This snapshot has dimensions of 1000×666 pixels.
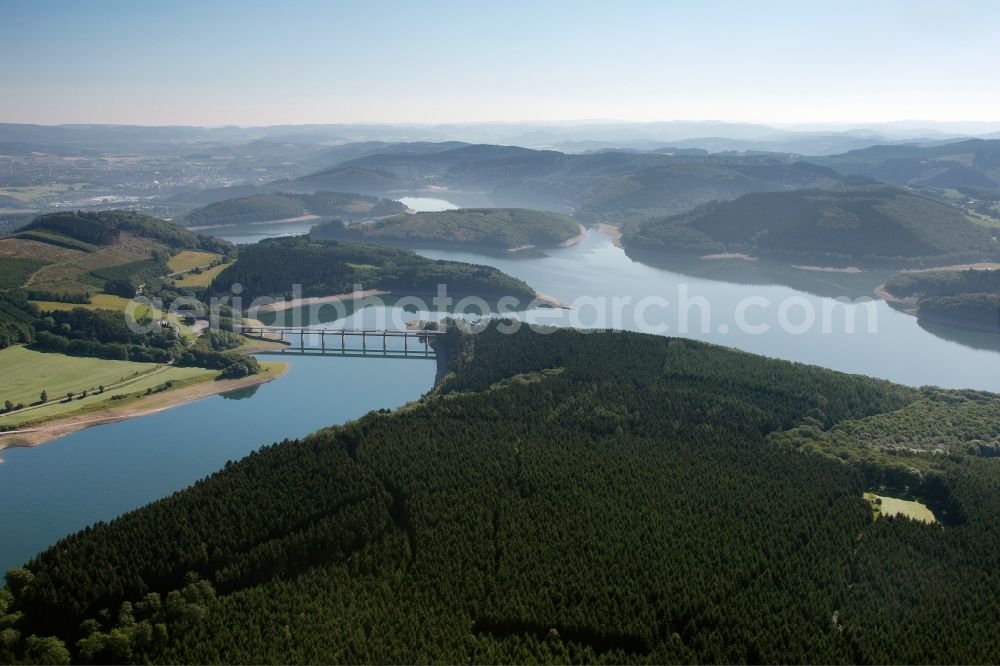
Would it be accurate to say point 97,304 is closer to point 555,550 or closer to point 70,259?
point 70,259

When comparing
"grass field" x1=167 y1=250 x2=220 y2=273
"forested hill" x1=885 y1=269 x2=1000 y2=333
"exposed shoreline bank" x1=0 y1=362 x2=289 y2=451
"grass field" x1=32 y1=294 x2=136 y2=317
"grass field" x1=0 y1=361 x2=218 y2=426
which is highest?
"grass field" x1=167 y1=250 x2=220 y2=273

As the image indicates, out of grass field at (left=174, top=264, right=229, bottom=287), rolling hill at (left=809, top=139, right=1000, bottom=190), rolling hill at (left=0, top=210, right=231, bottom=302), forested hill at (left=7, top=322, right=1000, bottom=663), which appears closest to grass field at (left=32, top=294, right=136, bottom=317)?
rolling hill at (left=0, top=210, right=231, bottom=302)

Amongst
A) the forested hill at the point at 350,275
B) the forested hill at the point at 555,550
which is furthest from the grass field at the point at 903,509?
the forested hill at the point at 350,275

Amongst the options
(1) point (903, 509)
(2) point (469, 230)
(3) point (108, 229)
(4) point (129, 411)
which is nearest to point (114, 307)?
(4) point (129, 411)

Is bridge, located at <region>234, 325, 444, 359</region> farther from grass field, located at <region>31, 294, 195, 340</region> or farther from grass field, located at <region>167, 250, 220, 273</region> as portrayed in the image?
grass field, located at <region>167, 250, 220, 273</region>

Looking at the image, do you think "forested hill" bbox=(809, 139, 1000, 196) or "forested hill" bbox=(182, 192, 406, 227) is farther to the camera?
"forested hill" bbox=(809, 139, 1000, 196)

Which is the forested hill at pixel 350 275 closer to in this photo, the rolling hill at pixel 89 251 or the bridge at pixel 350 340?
the rolling hill at pixel 89 251
